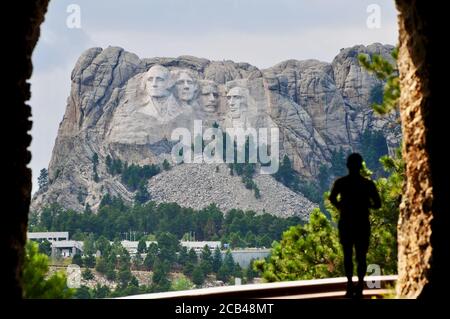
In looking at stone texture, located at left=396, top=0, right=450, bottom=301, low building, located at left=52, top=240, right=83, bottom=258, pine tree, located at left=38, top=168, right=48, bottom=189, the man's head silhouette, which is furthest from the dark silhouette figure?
pine tree, located at left=38, top=168, right=48, bottom=189

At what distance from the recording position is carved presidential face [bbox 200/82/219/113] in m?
115

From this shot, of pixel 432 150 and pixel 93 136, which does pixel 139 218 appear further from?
pixel 432 150

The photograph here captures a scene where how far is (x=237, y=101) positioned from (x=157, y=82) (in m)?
12.0

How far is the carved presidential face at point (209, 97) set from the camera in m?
115

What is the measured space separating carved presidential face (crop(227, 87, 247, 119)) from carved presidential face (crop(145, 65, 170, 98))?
9.30 metres

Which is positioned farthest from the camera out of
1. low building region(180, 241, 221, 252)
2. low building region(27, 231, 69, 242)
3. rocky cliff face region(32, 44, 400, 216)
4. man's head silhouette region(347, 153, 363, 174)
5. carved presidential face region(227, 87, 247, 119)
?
carved presidential face region(227, 87, 247, 119)

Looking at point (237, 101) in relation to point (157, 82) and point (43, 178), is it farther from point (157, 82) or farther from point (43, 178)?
point (43, 178)

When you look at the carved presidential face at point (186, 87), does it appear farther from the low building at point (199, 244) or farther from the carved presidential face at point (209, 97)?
the low building at point (199, 244)

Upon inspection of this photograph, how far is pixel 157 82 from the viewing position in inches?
4454

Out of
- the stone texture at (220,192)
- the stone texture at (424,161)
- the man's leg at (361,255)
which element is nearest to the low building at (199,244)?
the stone texture at (220,192)

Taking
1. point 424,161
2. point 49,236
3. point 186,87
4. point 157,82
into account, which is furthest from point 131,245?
point 424,161

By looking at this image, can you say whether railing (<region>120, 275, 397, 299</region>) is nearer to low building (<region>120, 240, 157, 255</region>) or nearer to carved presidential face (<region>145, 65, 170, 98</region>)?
low building (<region>120, 240, 157, 255</region>)

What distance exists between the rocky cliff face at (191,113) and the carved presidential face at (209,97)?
0.15m
